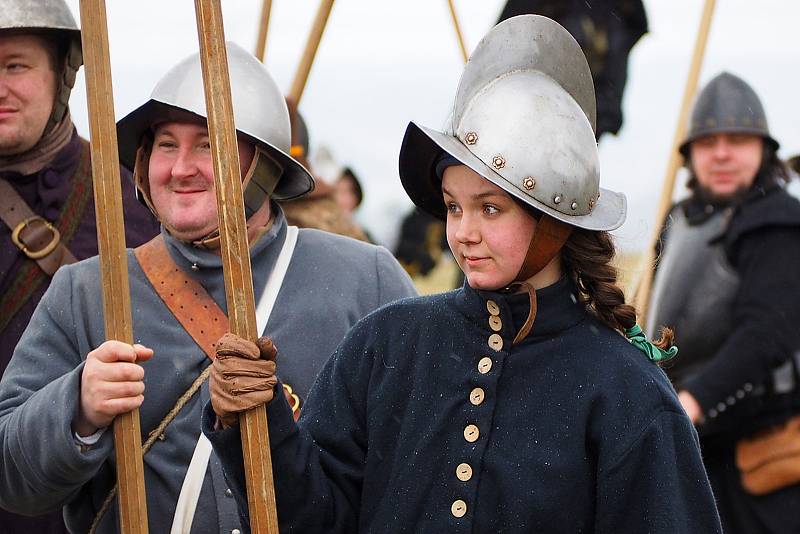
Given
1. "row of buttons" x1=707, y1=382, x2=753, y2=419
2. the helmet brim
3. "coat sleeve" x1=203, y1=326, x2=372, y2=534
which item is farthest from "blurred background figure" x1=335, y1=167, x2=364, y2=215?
"coat sleeve" x1=203, y1=326, x2=372, y2=534

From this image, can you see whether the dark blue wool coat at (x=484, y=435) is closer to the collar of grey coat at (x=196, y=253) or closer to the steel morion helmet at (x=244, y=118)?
the collar of grey coat at (x=196, y=253)

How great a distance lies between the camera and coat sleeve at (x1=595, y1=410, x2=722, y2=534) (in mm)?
3281

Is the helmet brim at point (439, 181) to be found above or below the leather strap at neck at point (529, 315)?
above

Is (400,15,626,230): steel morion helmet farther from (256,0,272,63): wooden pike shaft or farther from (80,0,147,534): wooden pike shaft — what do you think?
(256,0,272,63): wooden pike shaft

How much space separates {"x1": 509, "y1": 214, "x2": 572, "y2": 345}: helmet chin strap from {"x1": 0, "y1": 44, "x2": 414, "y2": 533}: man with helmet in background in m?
0.91

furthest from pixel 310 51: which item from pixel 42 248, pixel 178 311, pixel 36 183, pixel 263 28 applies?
pixel 178 311

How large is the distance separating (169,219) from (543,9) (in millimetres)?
4041

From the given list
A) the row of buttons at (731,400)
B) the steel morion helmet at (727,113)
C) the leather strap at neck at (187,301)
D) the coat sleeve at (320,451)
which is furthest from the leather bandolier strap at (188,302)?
the steel morion helmet at (727,113)

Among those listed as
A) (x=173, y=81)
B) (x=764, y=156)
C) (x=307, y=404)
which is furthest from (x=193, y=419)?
(x=764, y=156)

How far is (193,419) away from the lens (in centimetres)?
407

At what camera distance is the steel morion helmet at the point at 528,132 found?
3.41 metres

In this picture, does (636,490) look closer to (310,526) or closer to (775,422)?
(310,526)

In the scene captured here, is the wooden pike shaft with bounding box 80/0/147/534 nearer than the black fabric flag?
Yes

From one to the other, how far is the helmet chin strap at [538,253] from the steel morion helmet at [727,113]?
13.0 feet
